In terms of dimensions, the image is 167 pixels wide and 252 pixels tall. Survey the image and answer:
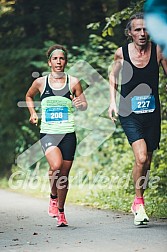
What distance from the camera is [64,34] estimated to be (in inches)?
844

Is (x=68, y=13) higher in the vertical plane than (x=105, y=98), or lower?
higher

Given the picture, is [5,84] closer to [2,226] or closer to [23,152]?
[23,152]

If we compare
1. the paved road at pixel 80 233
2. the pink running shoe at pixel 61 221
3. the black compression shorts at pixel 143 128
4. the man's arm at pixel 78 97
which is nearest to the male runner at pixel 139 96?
the black compression shorts at pixel 143 128

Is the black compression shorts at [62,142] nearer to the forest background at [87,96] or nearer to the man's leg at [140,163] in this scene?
the man's leg at [140,163]

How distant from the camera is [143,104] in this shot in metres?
7.78

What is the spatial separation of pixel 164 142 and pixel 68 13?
8.96m

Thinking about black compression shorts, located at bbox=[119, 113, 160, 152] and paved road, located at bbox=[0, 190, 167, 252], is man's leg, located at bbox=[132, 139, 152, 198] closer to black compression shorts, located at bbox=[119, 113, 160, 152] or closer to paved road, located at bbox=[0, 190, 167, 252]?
black compression shorts, located at bbox=[119, 113, 160, 152]

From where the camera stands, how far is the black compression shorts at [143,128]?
772cm

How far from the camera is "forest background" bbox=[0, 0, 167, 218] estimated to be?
12.7 metres

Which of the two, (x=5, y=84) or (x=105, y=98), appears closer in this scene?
(x=105, y=98)

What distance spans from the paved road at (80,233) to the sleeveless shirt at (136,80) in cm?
127

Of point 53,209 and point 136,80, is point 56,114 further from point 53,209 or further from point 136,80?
point 53,209

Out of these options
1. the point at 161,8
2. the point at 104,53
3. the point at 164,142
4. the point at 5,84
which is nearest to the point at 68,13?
the point at 5,84

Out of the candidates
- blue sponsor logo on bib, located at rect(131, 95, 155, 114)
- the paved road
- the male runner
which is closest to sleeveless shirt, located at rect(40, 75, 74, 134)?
the male runner
